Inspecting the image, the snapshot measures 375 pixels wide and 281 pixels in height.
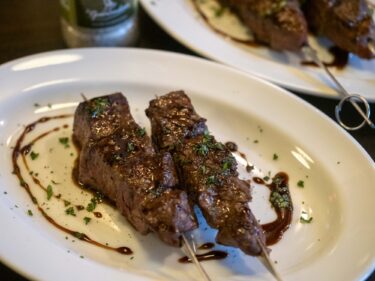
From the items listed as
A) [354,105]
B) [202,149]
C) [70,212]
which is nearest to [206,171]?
[202,149]

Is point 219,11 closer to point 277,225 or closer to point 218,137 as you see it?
point 218,137

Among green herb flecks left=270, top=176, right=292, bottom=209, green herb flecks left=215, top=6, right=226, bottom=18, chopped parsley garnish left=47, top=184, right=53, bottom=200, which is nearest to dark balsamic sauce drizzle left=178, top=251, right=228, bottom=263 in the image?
green herb flecks left=270, top=176, right=292, bottom=209

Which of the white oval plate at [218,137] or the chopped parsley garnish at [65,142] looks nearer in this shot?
the white oval plate at [218,137]

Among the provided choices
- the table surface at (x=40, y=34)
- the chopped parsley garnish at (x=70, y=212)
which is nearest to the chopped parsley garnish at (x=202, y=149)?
the chopped parsley garnish at (x=70, y=212)

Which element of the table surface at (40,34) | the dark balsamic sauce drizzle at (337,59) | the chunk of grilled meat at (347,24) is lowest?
the table surface at (40,34)

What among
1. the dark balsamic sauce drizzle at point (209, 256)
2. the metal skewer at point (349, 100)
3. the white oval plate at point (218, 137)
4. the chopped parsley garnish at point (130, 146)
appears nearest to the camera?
the white oval plate at point (218, 137)

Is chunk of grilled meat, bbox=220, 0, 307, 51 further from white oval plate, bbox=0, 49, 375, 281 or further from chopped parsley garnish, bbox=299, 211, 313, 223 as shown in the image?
chopped parsley garnish, bbox=299, 211, 313, 223

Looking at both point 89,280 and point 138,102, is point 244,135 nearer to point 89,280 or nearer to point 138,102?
point 138,102

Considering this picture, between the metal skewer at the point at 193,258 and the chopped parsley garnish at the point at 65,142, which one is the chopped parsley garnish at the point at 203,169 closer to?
the metal skewer at the point at 193,258
